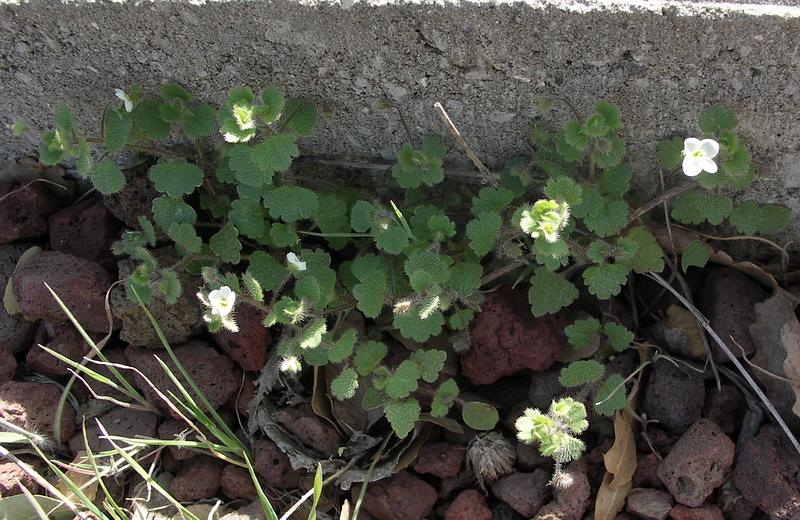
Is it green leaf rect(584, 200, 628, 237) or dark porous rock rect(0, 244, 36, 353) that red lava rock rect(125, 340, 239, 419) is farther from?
green leaf rect(584, 200, 628, 237)

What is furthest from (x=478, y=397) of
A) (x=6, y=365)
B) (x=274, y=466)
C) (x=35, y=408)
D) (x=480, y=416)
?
(x=6, y=365)

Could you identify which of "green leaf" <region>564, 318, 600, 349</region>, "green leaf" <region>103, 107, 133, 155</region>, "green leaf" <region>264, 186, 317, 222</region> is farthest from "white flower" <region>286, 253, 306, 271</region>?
"green leaf" <region>564, 318, 600, 349</region>

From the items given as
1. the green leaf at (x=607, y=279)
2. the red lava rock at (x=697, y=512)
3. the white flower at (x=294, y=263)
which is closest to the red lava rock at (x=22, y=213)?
the white flower at (x=294, y=263)

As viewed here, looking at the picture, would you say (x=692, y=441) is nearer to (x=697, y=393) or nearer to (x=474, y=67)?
(x=697, y=393)

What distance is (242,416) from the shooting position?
268cm

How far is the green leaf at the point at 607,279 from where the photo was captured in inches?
92.4

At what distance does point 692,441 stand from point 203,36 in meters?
2.22

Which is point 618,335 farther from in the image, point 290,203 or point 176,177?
point 176,177

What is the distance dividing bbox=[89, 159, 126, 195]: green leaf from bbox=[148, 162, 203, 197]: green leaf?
111 millimetres

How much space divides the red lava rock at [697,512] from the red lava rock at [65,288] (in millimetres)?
2297

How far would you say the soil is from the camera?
2328 millimetres

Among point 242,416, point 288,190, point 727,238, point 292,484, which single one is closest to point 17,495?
point 242,416

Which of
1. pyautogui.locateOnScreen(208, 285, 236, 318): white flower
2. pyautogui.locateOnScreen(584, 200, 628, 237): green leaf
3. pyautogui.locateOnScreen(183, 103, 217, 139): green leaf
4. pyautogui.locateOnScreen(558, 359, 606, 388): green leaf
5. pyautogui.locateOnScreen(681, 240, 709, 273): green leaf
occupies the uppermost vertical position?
pyautogui.locateOnScreen(183, 103, 217, 139): green leaf

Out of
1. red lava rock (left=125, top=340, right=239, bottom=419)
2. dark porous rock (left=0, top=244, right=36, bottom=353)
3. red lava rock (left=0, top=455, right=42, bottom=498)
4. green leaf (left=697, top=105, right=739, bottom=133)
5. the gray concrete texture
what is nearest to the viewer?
the gray concrete texture
